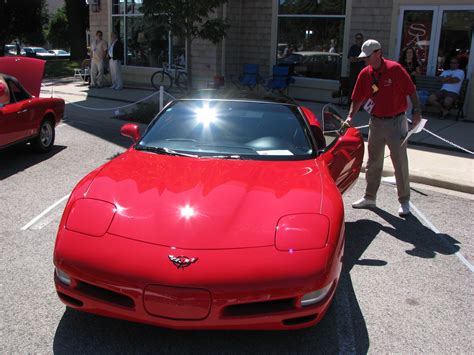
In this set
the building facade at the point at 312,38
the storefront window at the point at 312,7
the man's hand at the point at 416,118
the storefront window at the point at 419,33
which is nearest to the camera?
the man's hand at the point at 416,118

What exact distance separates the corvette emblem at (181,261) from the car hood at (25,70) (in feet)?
20.6

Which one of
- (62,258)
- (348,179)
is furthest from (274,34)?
(62,258)

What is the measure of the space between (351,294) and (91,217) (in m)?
2.02

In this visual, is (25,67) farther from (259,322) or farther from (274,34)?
(274,34)

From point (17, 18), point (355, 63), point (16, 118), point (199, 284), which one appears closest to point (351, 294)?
point (199, 284)

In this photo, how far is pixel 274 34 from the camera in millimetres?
15336

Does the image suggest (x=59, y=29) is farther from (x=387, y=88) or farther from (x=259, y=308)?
(x=259, y=308)

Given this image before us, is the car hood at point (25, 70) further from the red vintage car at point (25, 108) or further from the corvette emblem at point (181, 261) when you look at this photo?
the corvette emblem at point (181, 261)

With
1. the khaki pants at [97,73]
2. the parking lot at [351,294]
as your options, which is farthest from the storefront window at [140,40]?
the parking lot at [351,294]

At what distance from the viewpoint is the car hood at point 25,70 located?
7988 millimetres

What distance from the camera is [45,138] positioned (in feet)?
27.0

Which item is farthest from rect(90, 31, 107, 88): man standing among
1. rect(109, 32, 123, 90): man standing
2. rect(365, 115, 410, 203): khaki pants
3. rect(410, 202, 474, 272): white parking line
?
rect(410, 202, 474, 272): white parking line

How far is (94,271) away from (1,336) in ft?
2.76

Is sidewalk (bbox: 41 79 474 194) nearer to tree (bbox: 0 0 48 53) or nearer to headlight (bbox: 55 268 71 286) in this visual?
headlight (bbox: 55 268 71 286)
